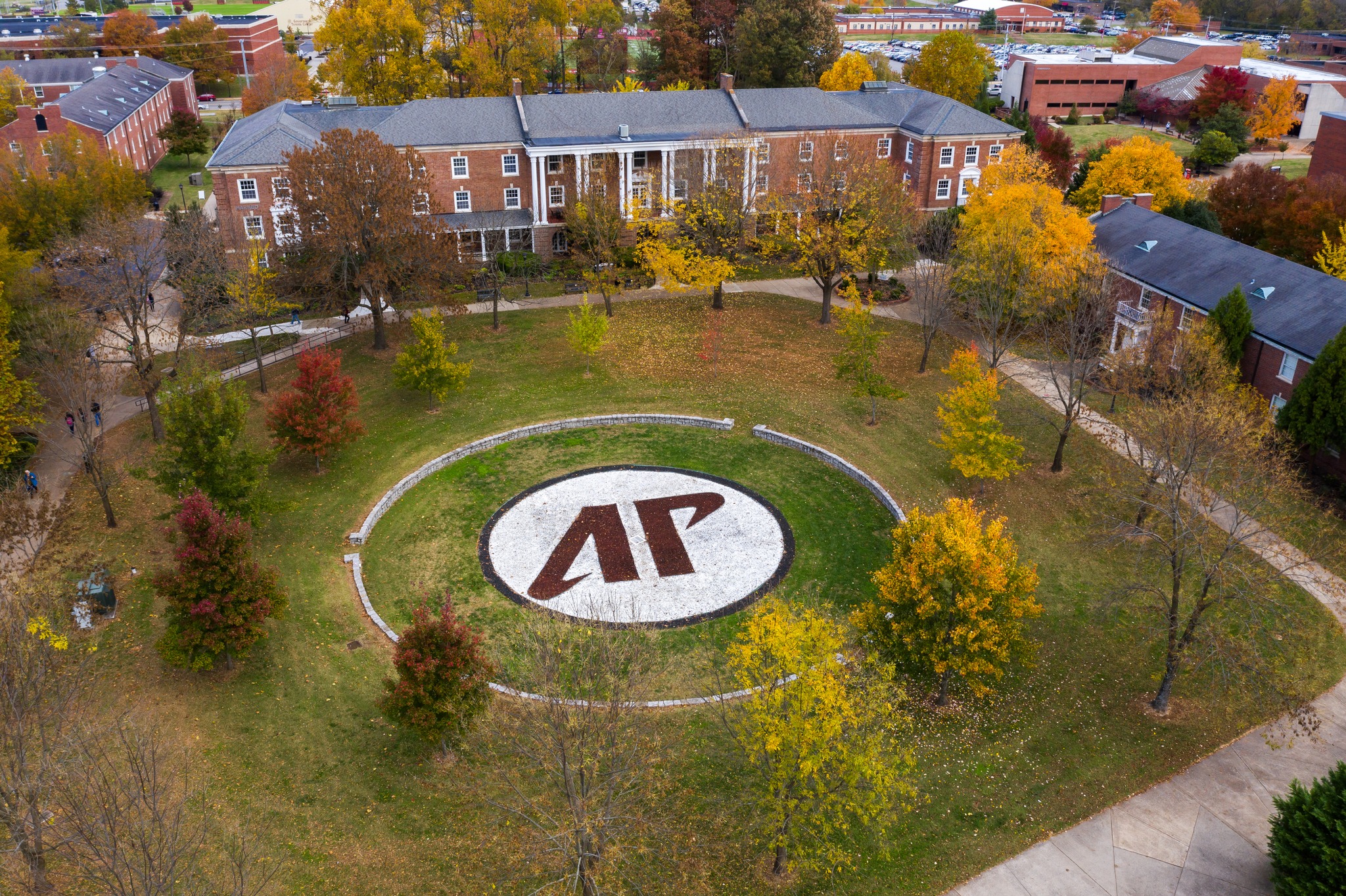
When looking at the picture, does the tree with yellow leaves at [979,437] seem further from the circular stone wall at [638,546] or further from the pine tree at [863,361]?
the circular stone wall at [638,546]

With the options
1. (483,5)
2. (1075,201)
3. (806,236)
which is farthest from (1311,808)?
(483,5)

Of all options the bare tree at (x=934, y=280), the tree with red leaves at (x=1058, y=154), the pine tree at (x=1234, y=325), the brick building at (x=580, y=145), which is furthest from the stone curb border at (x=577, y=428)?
the tree with red leaves at (x=1058, y=154)

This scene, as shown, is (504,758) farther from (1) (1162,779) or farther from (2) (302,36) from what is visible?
(2) (302,36)

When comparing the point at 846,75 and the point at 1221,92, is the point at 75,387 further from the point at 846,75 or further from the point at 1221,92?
the point at 1221,92

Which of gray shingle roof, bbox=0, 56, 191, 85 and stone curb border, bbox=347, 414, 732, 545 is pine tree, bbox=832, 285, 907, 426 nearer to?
stone curb border, bbox=347, 414, 732, 545

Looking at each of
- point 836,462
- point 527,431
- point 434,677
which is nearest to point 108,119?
point 527,431
